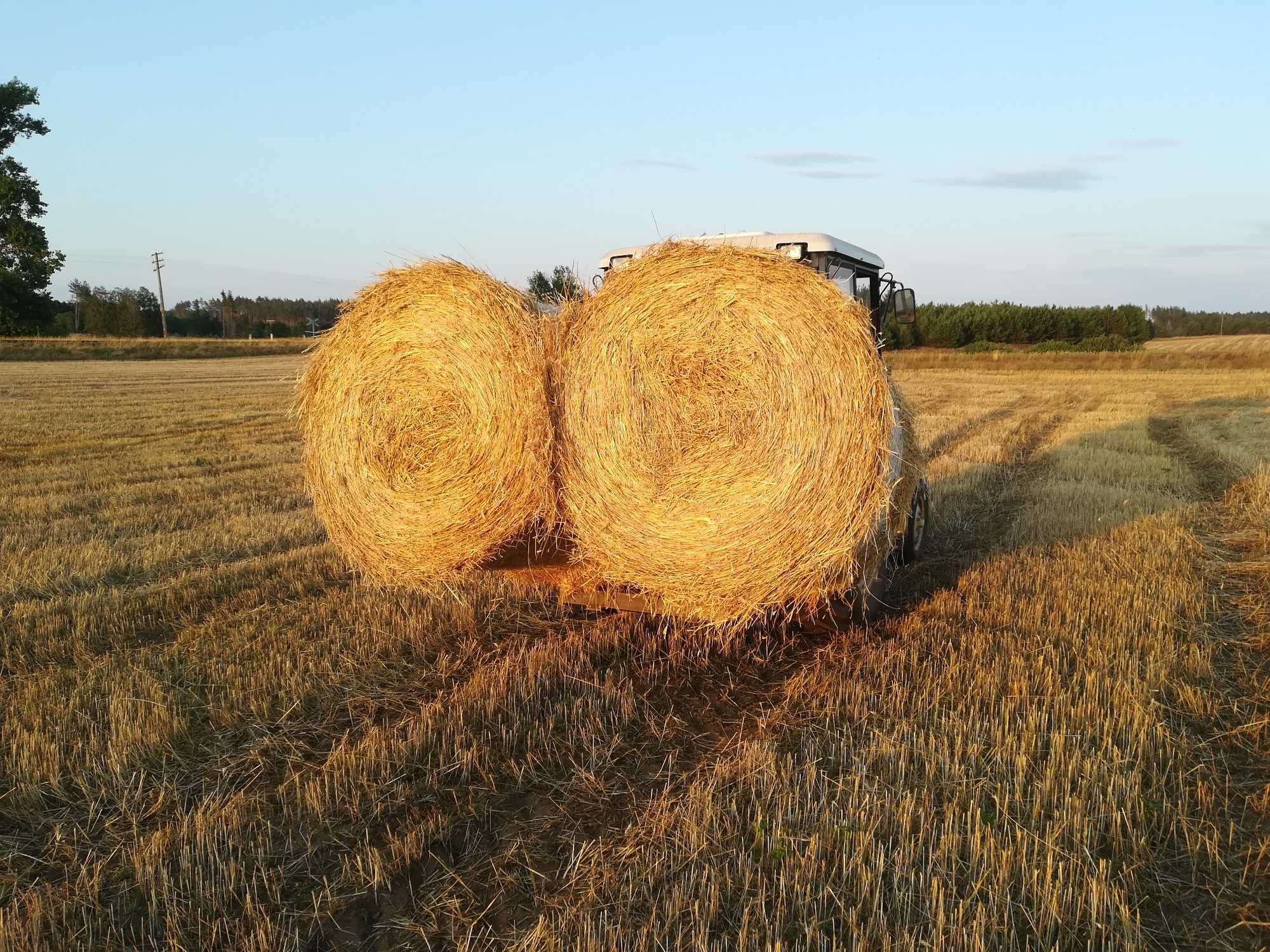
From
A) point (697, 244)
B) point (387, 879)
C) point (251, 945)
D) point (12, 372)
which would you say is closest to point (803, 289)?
point (697, 244)

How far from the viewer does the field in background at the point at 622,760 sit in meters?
2.84

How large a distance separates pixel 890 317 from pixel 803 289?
143 inches

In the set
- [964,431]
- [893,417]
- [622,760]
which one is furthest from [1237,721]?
[964,431]

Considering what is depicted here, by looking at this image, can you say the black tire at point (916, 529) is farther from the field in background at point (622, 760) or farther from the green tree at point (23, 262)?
the green tree at point (23, 262)

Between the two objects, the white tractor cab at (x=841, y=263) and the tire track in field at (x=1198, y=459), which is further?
the tire track in field at (x=1198, y=459)

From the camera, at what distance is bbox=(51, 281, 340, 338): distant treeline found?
66.9 m

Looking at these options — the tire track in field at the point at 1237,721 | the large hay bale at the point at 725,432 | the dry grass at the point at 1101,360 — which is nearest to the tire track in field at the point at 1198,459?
the tire track in field at the point at 1237,721

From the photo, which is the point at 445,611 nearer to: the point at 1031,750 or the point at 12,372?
the point at 1031,750

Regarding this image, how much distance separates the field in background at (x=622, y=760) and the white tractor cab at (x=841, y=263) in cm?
195

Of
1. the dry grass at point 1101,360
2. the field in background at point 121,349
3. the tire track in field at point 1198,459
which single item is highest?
the field in background at point 121,349

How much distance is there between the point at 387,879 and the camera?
3039mm

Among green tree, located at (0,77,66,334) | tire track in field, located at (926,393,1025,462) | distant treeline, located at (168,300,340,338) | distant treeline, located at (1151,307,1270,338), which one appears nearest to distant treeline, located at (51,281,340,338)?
distant treeline, located at (168,300,340,338)

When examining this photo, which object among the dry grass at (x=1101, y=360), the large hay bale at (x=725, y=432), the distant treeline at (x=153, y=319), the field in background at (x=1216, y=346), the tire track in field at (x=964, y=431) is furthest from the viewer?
the distant treeline at (x=153, y=319)

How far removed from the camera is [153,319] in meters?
68.9
